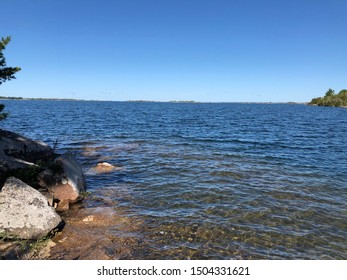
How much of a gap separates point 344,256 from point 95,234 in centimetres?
855

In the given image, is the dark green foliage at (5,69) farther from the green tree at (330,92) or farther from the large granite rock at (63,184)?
the green tree at (330,92)

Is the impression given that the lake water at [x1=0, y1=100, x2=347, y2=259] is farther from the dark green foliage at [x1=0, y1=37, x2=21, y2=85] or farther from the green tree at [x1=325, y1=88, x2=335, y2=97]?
the green tree at [x1=325, y1=88, x2=335, y2=97]

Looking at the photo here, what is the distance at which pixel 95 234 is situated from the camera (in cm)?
948

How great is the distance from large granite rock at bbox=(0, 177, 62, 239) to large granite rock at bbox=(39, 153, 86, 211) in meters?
2.43

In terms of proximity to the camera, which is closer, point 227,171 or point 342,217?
point 342,217

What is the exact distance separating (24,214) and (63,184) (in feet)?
12.0

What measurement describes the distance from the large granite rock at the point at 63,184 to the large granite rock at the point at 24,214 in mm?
2428

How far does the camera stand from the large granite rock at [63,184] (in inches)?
474

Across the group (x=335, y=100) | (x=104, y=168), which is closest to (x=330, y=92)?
(x=335, y=100)

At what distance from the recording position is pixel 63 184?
12398 millimetres

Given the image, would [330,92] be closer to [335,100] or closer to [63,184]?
[335,100]

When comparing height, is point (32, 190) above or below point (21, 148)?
below

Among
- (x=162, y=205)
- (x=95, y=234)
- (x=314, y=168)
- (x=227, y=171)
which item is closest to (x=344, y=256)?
(x=162, y=205)
